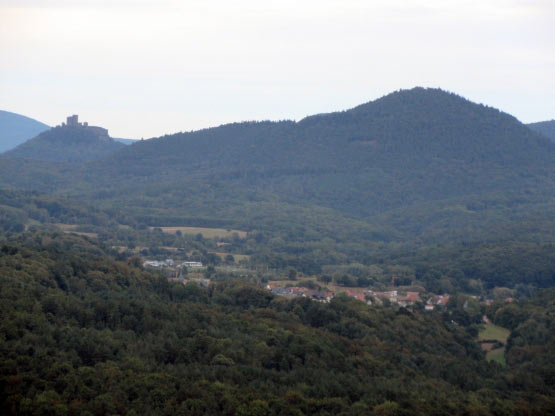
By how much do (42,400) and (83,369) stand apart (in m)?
3.99

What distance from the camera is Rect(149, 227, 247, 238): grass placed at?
115 metres

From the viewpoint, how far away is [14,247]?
49.6 m

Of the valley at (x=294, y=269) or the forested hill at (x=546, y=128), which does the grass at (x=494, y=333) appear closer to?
the valley at (x=294, y=269)

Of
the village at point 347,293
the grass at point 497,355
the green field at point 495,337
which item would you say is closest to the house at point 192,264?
the village at point 347,293

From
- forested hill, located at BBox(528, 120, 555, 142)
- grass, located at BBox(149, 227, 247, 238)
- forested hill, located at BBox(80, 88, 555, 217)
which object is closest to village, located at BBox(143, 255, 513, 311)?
grass, located at BBox(149, 227, 247, 238)

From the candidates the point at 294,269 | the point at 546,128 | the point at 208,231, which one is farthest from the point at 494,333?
the point at 546,128

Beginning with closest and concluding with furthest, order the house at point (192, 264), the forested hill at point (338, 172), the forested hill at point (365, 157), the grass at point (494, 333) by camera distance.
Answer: the grass at point (494, 333)
the house at point (192, 264)
the forested hill at point (338, 172)
the forested hill at point (365, 157)

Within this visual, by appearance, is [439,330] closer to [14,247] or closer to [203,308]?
[203,308]

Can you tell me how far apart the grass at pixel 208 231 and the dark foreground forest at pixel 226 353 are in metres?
58.3

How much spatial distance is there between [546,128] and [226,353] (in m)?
153

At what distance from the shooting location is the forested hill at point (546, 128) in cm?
17496

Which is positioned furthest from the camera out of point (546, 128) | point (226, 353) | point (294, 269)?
point (546, 128)

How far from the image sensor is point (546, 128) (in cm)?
17762

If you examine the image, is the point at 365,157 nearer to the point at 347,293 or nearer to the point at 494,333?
the point at 347,293
